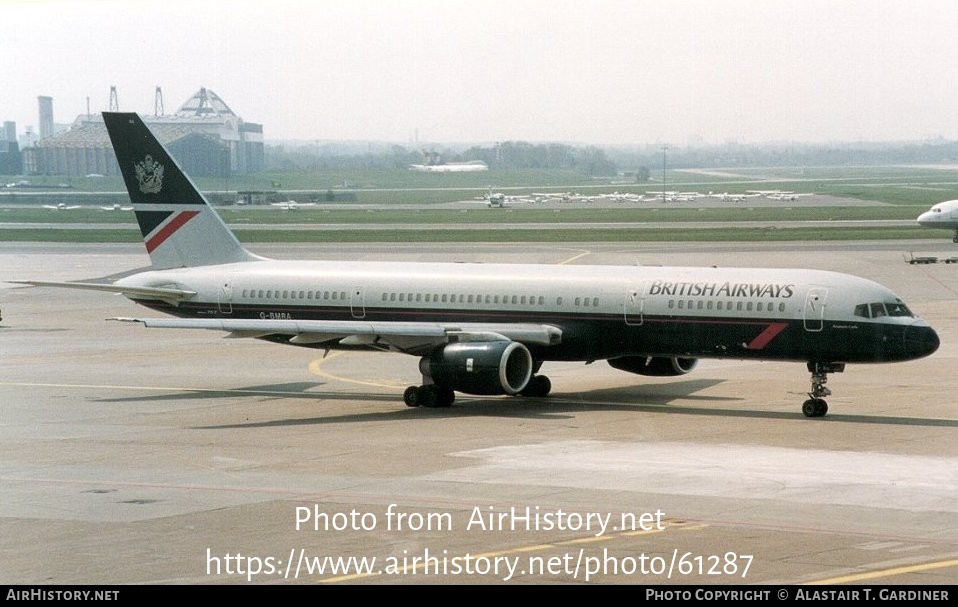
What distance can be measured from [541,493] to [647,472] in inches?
131

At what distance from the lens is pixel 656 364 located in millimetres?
44375

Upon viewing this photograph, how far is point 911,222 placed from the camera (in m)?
148

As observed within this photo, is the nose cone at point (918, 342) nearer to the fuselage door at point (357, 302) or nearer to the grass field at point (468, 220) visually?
the fuselage door at point (357, 302)

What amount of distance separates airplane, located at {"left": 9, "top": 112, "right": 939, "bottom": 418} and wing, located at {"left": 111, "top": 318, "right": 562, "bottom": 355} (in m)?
0.05

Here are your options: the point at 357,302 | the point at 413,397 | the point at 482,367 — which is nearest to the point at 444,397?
the point at 413,397

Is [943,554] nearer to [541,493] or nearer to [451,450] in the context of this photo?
[541,493]

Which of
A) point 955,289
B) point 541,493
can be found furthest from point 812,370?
point 955,289

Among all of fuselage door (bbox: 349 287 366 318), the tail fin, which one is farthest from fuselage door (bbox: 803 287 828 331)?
the tail fin

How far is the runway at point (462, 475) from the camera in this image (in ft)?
74.6

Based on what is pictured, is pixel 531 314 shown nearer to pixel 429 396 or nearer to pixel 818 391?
pixel 429 396

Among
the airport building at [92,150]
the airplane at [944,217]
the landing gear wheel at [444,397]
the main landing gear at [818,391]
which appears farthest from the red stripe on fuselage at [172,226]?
the airport building at [92,150]

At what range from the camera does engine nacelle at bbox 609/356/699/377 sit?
44250 millimetres

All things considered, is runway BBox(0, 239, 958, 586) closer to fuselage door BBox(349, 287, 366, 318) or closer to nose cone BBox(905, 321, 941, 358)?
nose cone BBox(905, 321, 941, 358)

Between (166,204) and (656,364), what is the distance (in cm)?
1772
